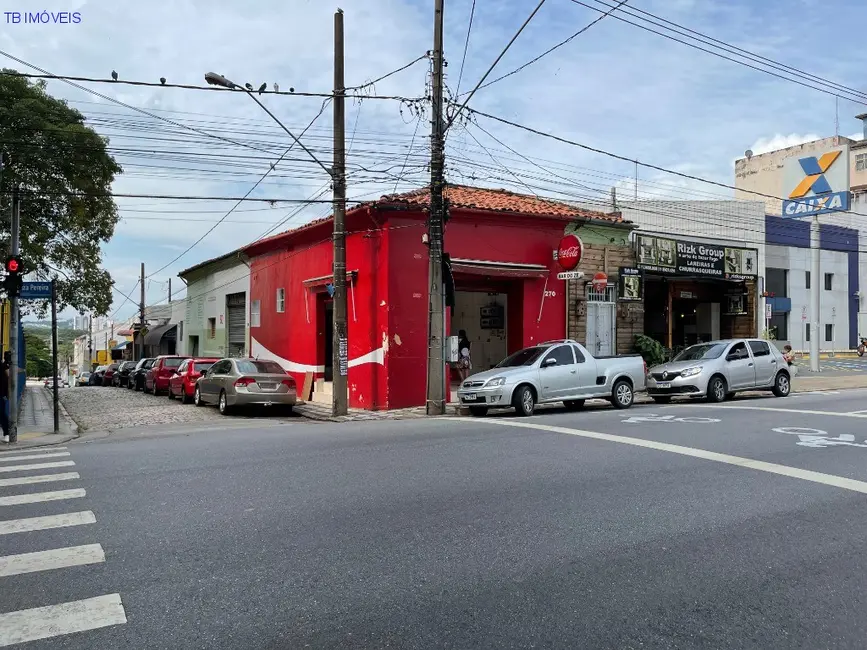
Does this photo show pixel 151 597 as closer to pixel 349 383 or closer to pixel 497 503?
pixel 497 503

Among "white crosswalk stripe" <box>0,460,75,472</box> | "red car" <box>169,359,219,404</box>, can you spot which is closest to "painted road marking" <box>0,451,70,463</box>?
A: "white crosswalk stripe" <box>0,460,75,472</box>

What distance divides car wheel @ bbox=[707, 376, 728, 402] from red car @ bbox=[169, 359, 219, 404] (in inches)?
560

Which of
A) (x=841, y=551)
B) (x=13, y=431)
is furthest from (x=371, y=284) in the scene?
(x=841, y=551)

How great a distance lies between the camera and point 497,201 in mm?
20344

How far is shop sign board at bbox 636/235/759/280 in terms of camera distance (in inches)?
888

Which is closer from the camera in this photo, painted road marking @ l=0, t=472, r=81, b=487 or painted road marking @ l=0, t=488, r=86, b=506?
painted road marking @ l=0, t=488, r=86, b=506

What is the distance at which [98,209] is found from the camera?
23.7m

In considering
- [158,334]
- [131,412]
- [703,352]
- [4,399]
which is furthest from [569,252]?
[158,334]

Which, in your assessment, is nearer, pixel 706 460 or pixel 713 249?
pixel 706 460

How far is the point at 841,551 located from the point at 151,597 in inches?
187

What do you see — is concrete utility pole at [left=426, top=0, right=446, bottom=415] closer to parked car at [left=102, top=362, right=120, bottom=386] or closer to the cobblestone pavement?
the cobblestone pavement

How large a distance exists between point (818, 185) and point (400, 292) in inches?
828

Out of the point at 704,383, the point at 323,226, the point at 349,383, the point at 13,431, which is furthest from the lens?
the point at 323,226

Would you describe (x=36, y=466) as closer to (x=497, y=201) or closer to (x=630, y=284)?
(x=497, y=201)
